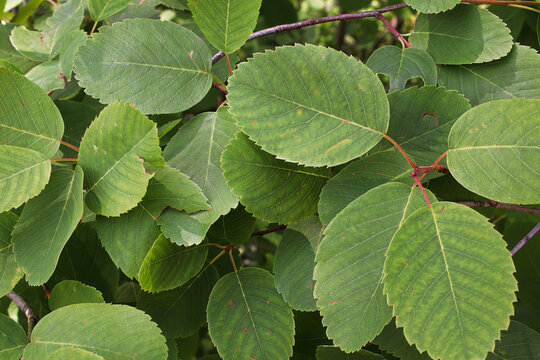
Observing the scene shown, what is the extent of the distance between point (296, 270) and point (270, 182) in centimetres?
14

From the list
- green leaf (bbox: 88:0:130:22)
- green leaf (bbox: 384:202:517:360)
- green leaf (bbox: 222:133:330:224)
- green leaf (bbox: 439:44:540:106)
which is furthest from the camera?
green leaf (bbox: 88:0:130:22)

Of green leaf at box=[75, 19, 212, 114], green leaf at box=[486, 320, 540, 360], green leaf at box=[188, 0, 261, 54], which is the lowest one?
green leaf at box=[486, 320, 540, 360]

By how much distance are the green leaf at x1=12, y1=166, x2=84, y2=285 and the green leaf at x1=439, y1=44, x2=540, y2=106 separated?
0.60 m

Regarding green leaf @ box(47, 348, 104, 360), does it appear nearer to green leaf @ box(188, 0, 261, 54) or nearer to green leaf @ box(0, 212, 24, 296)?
green leaf @ box(0, 212, 24, 296)

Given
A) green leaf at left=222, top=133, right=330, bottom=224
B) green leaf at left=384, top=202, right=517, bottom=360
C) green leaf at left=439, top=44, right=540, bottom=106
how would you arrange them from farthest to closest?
1. green leaf at left=439, top=44, right=540, bottom=106
2. green leaf at left=222, top=133, right=330, bottom=224
3. green leaf at left=384, top=202, right=517, bottom=360

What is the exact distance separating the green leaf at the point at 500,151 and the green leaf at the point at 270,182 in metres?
0.19

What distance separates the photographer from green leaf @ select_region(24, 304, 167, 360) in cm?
68

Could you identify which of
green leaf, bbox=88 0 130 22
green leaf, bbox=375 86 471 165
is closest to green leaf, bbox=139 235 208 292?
green leaf, bbox=375 86 471 165

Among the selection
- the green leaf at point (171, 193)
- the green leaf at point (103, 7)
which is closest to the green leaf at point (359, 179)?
the green leaf at point (171, 193)

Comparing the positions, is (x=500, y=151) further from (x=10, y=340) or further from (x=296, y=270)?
(x=10, y=340)

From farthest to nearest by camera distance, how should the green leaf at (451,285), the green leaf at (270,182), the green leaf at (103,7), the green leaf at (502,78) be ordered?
the green leaf at (103,7) → the green leaf at (502,78) → the green leaf at (270,182) → the green leaf at (451,285)

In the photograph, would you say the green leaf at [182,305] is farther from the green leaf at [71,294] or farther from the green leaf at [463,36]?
the green leaf at [463,36]

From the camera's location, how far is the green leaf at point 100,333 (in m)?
0.68

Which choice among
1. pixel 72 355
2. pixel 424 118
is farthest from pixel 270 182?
pixel 72 355
